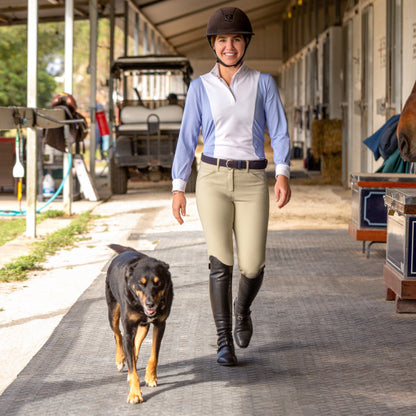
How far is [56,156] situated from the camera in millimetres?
13750

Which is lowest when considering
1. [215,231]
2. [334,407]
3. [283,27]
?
[334,407]

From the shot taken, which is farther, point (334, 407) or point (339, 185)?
point (339, 185)

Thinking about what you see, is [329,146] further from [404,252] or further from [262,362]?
[262,362]

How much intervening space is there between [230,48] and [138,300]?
128 cm

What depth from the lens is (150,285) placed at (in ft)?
11.3

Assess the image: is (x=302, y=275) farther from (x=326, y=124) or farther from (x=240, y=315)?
(x=326, y=124)

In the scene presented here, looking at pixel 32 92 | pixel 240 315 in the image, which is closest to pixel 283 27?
pixel 32 92

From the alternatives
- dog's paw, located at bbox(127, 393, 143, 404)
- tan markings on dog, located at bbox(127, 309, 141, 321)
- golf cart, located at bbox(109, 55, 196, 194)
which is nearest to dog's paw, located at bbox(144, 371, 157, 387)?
dog's paw, located at bbox(127, 393, 143, 404)

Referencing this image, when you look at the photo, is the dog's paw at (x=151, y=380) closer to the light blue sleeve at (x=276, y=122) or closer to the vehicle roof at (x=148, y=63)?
the light blue sleeve at (x=276, y=122)

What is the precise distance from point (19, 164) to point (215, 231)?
4.19m

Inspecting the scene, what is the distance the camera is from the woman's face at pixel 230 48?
407 centimetres

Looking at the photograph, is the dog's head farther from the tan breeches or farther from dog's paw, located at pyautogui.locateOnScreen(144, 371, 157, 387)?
the tan breeches

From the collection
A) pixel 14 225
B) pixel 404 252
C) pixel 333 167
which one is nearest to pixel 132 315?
pixel 404 252

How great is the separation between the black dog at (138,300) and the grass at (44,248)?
308 cm
